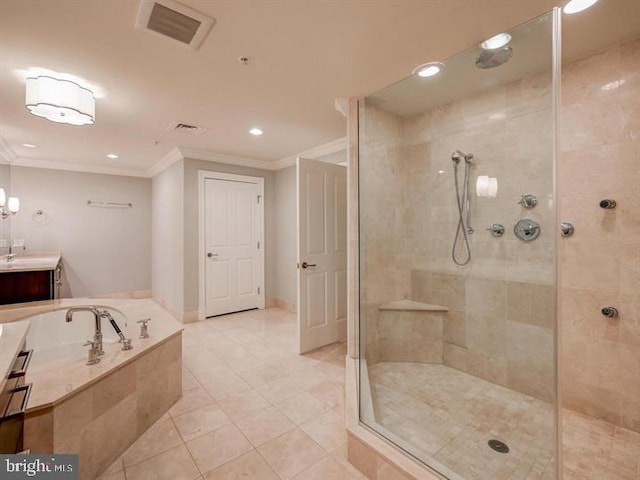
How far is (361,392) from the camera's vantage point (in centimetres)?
204

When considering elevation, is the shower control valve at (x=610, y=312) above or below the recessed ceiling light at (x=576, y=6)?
below

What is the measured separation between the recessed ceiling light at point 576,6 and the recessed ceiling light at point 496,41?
0.26m

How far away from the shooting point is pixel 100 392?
5.27 ft

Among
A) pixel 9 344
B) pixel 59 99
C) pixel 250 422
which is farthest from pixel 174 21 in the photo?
pixel 250 422

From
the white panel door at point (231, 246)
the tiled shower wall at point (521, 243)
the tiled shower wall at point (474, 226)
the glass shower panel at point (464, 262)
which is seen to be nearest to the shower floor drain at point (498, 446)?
the glass shower panel at point (464, 262)

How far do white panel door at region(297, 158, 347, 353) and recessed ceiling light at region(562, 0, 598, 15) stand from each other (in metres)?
2.12

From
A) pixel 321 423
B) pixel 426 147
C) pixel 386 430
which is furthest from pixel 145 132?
pixel 386 430

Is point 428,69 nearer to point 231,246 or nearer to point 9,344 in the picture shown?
point 9,344

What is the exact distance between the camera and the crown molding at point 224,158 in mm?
4031

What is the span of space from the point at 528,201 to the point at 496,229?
31 centimetres

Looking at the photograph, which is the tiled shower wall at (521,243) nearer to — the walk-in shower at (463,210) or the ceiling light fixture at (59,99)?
the walk-in shower at (463,210)

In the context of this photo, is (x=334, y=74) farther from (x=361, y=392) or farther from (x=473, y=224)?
(x=361, y=392)

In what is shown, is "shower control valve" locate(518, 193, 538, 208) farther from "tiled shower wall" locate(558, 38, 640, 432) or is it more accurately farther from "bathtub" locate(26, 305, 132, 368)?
"bathtub" locate(26, 305, 132, 368)

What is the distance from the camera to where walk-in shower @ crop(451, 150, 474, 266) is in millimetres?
2535
